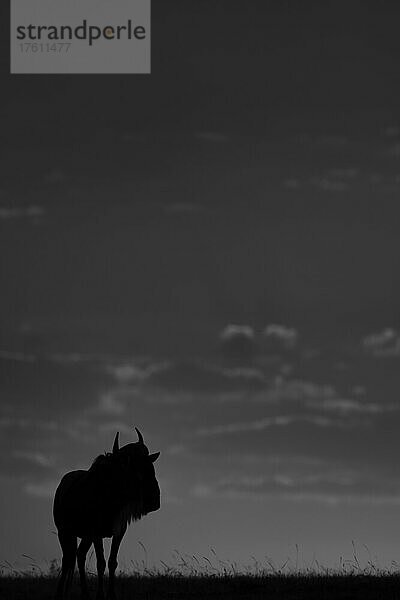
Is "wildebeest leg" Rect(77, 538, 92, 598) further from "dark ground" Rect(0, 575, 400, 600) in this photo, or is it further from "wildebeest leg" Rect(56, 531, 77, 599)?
"dark ground" Rect(0, 575, 400, 600)

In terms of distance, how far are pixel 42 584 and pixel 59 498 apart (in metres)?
3.38

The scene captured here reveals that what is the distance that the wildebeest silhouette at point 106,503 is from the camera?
18.7m

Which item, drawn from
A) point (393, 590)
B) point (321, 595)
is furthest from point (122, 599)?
point (393, 590)

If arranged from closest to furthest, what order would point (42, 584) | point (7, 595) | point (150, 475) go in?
point (150, 475) → point (7, 595) → point (42, 584)

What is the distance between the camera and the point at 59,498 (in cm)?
2052

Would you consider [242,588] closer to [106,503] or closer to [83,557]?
[83,557]

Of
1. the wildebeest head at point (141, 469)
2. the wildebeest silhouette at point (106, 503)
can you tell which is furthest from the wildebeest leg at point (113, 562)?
the wildebeest head at point (141, 469)

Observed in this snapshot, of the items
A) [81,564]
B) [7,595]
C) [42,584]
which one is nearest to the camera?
[81,564]

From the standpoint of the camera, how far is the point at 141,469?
1861 cm

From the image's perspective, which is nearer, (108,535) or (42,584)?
(108,535)

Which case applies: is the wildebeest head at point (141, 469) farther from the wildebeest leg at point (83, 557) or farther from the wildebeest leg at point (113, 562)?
the wildebeest leg at point (83, 557)

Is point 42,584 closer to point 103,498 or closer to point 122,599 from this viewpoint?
point 122,599

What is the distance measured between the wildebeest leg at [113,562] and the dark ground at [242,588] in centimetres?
158

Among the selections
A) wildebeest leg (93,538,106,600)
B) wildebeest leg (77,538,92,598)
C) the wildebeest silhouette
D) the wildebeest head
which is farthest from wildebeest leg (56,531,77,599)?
the wildebeest head
